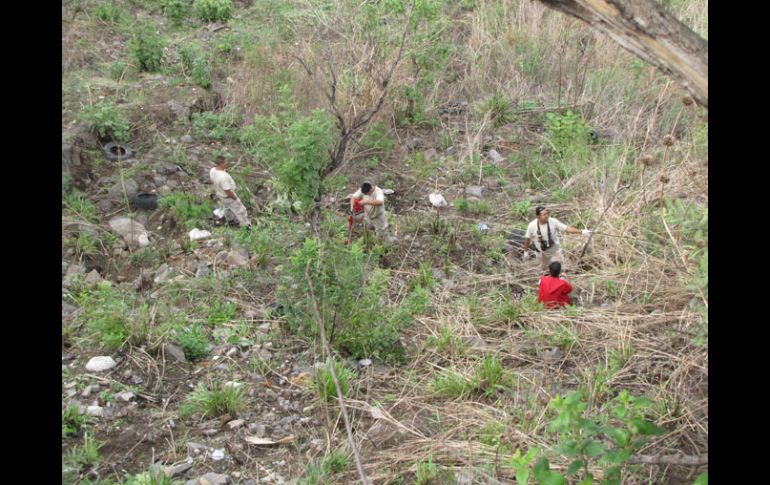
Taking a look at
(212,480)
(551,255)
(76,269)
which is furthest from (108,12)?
(212,480)

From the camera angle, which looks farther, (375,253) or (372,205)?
(372,205)

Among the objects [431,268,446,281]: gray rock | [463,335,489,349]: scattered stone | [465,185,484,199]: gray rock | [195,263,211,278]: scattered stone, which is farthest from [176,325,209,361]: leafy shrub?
[465,185,484,199]: gray rock

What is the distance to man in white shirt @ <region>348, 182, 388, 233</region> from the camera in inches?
Answer: 258

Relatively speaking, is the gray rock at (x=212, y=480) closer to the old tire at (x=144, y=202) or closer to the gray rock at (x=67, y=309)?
the gray rock at (x=67, y=309)

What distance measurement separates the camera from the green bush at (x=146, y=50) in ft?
28.6

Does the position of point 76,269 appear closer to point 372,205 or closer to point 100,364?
point 100,364

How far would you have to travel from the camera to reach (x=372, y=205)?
6.58m

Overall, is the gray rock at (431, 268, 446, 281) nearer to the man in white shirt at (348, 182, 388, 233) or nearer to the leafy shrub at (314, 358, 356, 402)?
the man in white shirt at (348, 182, 388, 233)

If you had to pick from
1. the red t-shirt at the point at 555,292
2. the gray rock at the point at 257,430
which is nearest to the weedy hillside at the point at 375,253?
the gray rock at the point at 257,430

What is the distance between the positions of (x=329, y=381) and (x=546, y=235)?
254cm

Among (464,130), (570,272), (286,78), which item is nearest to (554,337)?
(570,272)

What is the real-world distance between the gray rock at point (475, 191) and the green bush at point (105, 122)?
365 cm

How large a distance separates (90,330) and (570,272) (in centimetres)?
387
